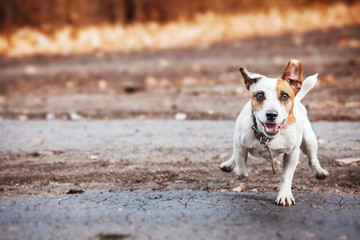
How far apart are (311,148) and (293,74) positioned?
0.85 metres

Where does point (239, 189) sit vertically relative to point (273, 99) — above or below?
below

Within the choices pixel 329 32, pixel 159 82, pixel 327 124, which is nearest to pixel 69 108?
pixel 159 82

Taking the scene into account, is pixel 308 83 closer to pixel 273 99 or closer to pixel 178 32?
pixel 273 99

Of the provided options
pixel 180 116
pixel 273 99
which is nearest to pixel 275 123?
pixel 273 99

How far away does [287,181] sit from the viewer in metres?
4.20

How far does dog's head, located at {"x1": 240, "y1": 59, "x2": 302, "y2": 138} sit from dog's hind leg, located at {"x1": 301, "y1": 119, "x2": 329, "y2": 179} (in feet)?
1.56

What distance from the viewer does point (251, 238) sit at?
11.3 feet

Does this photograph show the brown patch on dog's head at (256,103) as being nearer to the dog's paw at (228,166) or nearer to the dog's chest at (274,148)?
the dog's chest at (274,148)

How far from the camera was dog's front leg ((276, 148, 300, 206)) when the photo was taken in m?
4.14

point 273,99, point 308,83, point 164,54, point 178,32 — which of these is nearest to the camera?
point 273,99

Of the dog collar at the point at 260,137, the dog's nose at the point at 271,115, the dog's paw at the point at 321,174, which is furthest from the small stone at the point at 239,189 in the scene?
the dog's nose at the point at 271,115

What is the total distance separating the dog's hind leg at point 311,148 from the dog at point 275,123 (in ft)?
0.22

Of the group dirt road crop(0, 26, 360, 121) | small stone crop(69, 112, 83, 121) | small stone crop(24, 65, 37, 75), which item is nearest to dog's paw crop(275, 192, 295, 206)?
dirt road crop(0, 26, 360, 121)

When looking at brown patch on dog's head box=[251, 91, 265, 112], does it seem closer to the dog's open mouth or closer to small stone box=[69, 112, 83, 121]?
the dog's open mouth
